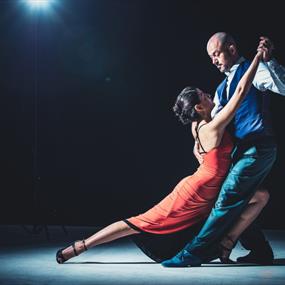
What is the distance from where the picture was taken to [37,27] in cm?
623

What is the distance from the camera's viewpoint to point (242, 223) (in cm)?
351

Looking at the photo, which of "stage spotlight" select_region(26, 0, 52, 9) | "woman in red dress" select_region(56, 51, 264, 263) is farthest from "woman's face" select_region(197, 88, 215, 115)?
"stage spotlight" select_region(26, 0, 52, 9)

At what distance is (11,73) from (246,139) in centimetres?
351

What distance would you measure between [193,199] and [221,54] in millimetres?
843

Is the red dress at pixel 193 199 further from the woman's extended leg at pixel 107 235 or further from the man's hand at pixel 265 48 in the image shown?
the man's hand at pixel 265 48

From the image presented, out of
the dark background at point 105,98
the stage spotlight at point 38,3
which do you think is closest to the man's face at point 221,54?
the dark background at point 105,98

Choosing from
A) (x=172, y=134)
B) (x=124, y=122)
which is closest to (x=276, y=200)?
(x=172, y=134)

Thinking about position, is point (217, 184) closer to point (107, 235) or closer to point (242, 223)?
point (242, 223)

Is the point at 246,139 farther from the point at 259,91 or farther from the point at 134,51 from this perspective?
the point at 134,51

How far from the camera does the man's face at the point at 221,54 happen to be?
3447 mm

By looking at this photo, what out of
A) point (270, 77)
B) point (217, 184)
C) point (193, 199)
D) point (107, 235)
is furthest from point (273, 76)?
point (107, 235)

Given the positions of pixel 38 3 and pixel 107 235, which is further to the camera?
pixel 38 3

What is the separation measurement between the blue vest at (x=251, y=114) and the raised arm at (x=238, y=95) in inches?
5.6

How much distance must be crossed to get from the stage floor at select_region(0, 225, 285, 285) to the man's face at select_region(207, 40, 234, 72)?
1165 millimetres
